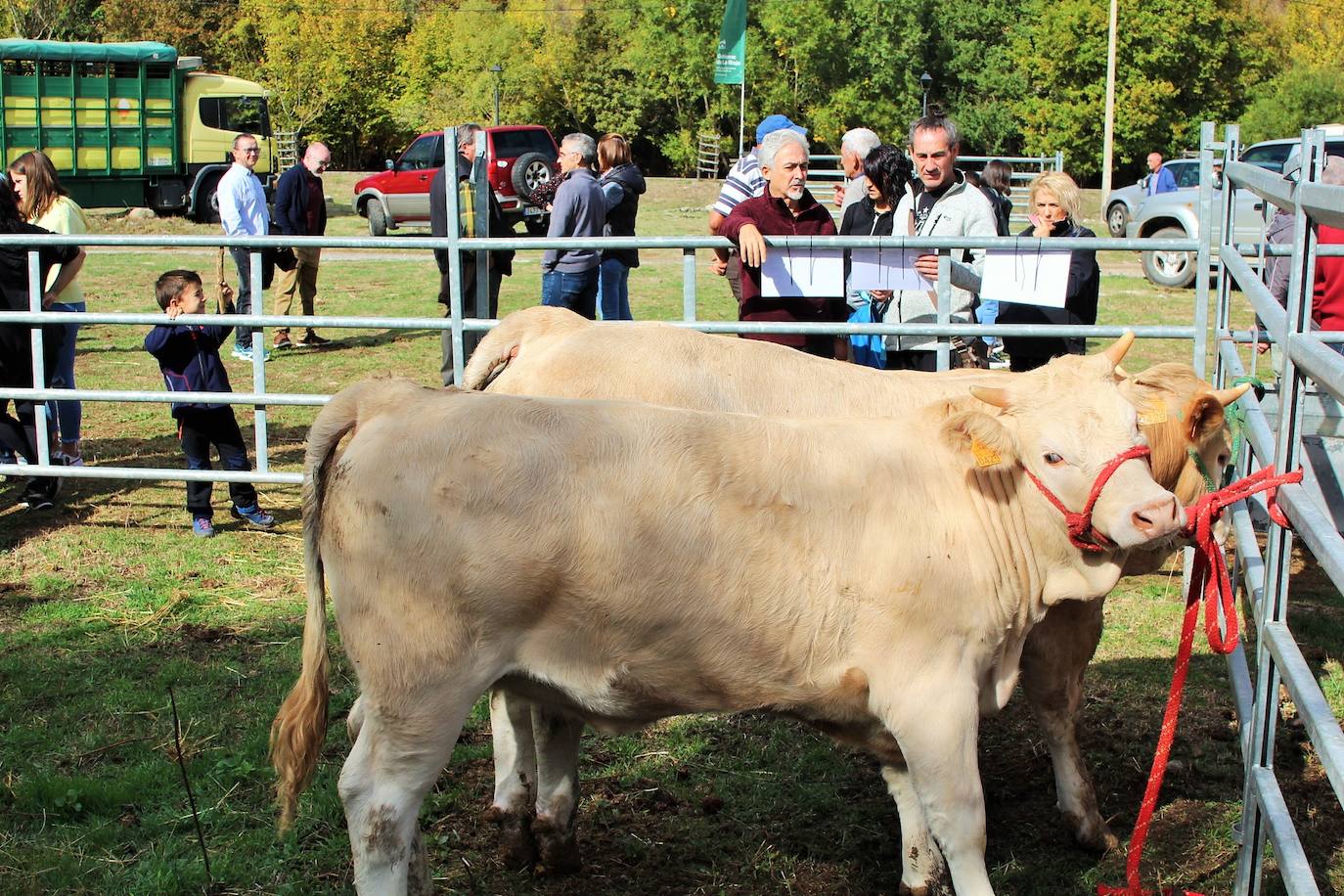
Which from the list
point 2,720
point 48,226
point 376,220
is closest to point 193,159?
point 376,220

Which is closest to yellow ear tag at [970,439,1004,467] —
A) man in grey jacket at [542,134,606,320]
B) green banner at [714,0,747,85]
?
man in grey jacket at [542,134,606,320]

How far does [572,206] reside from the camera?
927 centimetres

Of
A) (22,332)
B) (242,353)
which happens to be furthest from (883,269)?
(242,353)

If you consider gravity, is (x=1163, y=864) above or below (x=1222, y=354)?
below

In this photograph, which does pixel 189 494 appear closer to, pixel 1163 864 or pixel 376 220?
pixel 1163 864

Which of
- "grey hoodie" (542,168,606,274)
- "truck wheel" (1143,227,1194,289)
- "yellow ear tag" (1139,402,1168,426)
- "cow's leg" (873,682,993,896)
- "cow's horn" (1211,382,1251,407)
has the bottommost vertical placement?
"cow's leg" (873,682,993,896)

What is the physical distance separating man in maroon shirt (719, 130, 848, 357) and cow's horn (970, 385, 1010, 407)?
→ 288 centimetres

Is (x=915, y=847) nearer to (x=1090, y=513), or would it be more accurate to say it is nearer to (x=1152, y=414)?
(x=1090, y=513)

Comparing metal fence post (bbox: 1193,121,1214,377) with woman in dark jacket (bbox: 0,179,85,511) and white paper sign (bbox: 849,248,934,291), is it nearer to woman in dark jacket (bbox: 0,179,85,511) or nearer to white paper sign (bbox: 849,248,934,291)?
white paper sign (bbox: 849,248,934,291)

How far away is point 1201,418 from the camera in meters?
3.98

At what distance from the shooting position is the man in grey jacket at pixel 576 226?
8688 millimetres

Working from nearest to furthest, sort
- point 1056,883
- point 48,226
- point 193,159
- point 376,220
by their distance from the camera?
point 1056,883, point 48,226, point 376,220, point 193,159

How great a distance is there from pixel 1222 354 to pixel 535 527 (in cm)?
330

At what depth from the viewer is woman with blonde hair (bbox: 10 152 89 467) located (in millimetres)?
7893
